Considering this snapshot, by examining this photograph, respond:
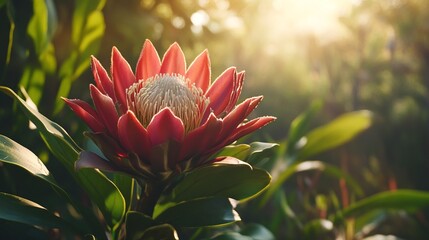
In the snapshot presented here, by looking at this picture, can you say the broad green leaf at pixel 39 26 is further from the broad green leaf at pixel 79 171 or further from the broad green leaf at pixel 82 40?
the broad green leaf at pixel 79 171

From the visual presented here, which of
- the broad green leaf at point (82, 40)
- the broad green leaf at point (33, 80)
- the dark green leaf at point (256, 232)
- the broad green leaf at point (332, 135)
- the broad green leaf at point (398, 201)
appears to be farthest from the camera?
the broad green leaf at point (332, 135)

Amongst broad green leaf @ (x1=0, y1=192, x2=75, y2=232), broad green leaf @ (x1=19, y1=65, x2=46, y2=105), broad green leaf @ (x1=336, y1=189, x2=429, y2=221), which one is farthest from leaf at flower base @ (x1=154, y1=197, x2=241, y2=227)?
broad green leaf @ (x1=336, y1=189, x2=429, y2=221)

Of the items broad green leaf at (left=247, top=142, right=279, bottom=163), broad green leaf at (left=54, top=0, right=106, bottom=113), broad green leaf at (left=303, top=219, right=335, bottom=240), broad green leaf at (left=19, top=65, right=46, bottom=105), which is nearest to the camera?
broad green leaf at (left=247, top=142, right=279, bottom=163)

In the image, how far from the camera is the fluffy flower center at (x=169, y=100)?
2.32 ft

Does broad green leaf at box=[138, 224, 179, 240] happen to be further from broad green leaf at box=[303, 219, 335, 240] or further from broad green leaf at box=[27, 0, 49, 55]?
broad green leaf at box=[303, 219, 335, 240]

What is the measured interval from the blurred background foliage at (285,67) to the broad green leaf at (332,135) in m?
0.09

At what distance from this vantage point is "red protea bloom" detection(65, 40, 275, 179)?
64cm

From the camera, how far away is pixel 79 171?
72cm

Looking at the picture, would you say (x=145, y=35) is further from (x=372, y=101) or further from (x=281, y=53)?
(x=281, y=53)

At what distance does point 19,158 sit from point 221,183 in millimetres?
279

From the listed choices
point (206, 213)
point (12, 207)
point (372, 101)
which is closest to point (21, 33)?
point (12, 207)

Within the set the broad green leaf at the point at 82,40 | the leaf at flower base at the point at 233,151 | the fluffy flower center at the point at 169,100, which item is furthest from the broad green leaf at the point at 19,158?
the broad green leaf at the point at 82,40

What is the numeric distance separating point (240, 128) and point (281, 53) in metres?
5.18

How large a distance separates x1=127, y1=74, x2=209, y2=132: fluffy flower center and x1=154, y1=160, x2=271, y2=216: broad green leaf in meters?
0.08
